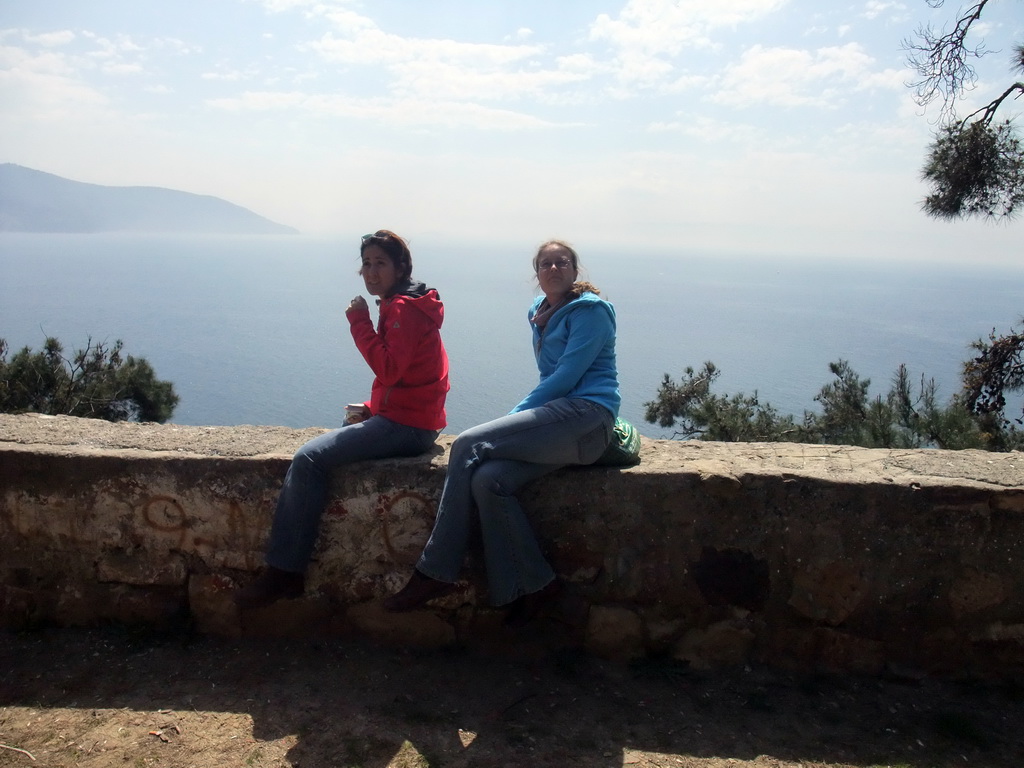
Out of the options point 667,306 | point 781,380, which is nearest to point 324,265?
point 667,306

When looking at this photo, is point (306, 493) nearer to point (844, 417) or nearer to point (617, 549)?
point (617, 549)

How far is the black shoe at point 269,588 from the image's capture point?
104 inches

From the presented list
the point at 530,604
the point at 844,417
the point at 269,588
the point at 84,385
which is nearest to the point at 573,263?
the point at 530,604

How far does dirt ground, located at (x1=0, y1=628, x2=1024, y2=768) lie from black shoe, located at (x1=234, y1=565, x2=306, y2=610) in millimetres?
243

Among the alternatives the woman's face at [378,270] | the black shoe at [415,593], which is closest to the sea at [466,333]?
the woman's face at [378,270]

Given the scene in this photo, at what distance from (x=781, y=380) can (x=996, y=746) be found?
29444mm

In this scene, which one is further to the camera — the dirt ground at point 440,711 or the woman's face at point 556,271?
the woman's face at point 556,271

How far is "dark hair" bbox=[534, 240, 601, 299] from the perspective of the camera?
2959mm

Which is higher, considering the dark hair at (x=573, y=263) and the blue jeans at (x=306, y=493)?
the dark hair at (x=573, y=263)

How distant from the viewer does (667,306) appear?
3088 inches

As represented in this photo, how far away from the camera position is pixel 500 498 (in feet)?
8.30

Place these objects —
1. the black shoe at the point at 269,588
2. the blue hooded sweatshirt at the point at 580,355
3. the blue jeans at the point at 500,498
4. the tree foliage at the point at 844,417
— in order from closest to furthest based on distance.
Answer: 1. the blue jeans at the point at 500,498
2. the black shoe at the point at 269,588
3. the blue hooded sweatshirt at the point at 580,355
4. the tree foliage at the point at 844,417

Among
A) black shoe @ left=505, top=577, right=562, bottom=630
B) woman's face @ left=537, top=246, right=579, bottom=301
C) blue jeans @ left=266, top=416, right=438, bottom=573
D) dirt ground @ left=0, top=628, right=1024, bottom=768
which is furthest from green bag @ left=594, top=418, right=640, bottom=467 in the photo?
blue jeans @ left=266, top=416, right=438, bottom=573

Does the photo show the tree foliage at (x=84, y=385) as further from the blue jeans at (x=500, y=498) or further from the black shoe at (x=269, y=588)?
the blue jeans at (x=500, y=498)
